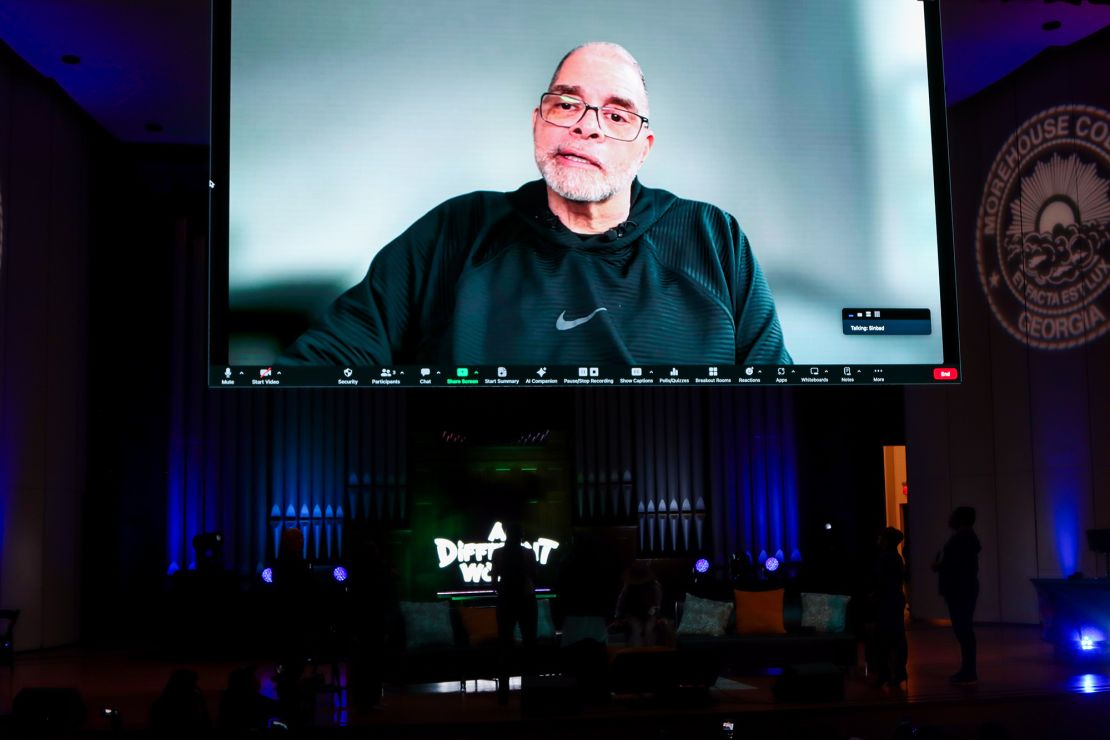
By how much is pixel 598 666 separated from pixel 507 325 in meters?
2.26

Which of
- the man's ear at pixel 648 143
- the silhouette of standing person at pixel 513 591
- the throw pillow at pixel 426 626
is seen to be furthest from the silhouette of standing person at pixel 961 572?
the throw pillow at pixel 426 626

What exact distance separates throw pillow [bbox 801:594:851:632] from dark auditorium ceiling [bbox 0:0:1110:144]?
5287 millimetres

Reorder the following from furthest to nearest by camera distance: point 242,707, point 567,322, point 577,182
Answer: point 577,182, point 567,322, point 242,707

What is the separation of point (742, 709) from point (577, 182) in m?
3.35

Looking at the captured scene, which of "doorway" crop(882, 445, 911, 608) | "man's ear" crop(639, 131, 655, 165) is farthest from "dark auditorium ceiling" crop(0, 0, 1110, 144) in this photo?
"doorway" crop(882, 445, 911, 608)

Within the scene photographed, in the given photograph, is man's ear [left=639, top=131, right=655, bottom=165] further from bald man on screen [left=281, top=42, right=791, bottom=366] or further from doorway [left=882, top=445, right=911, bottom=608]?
doorway [left=882, top=445, right=911, bottom=608]

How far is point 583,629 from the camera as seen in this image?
8039mm

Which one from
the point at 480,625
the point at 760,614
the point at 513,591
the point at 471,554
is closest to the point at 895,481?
the point at 471,554

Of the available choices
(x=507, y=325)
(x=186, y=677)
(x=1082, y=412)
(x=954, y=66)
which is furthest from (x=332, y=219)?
(x=1082, y=412)

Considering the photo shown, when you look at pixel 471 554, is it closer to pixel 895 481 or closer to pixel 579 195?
pixel 895 481

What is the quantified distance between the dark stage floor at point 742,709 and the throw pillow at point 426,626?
36 centimetres

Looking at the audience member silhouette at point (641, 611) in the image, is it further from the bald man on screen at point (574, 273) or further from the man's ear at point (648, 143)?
the man's ear at point (648, 143)

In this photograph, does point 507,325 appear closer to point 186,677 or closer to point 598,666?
point 598,666

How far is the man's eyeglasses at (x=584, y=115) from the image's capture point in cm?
696
